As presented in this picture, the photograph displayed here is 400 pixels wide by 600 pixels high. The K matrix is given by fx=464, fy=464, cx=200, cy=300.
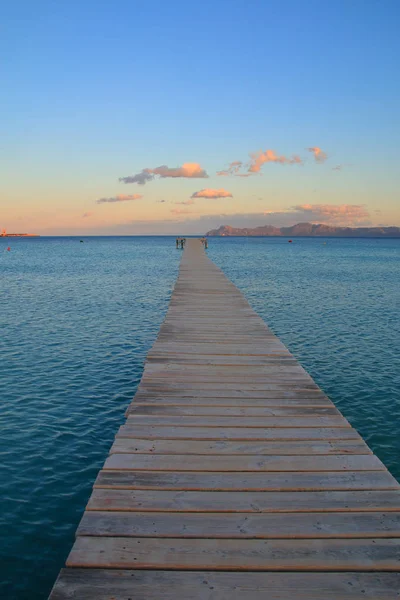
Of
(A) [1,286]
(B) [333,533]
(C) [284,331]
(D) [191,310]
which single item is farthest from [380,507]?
(A) [1,286]

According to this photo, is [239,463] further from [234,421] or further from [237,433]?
[234,421]

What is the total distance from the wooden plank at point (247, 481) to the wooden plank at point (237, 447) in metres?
0.48

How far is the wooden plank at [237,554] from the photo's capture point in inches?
141

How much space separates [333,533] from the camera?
3914mm

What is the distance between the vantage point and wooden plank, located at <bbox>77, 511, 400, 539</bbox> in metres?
3.91

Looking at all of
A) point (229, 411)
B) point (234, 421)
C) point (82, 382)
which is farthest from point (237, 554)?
point (82, 382)

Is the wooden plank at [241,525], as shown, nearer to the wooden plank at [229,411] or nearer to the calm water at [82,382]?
the calm water at [82,382]

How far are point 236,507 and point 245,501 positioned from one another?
0.51 ft

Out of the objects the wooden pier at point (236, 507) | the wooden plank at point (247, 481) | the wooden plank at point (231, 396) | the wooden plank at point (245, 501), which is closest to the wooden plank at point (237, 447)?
the wooden pier at point (236, 507)

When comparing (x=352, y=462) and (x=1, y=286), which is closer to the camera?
(x=352, y=462)

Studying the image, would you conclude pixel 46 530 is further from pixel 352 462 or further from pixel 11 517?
pixel 352 462

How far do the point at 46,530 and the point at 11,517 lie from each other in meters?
0.59

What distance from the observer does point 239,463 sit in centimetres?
515

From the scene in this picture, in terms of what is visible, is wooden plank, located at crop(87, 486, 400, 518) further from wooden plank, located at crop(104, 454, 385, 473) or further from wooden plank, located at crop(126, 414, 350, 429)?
wooden plank, located at crop(126, 414, 350, 429)
